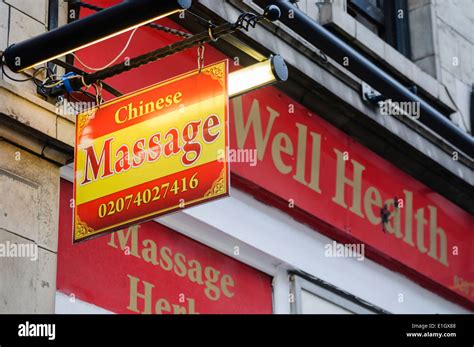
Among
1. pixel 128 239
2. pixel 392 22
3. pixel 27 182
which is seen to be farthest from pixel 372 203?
pixel 27 182

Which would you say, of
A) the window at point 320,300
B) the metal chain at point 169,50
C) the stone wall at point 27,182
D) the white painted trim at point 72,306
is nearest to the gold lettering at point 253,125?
the window at point 320,300

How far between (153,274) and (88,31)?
8.66ft

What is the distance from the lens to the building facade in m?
10.6

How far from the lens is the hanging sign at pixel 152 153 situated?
31.1 feet

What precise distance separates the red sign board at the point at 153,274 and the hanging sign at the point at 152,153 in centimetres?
100

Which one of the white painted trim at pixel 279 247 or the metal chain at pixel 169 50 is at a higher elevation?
the metal chain at pixel 169 50

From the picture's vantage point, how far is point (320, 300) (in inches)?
525

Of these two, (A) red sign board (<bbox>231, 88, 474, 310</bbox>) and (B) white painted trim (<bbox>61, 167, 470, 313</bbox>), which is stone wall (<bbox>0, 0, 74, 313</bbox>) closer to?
(B) white painted trim (<bbox>61, 167, 470, 313</bbox>)

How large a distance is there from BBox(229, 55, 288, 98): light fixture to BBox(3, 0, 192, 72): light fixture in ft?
2.62

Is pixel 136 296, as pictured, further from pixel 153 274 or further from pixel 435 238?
pixel 435 238

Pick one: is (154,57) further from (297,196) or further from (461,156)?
(461,156)

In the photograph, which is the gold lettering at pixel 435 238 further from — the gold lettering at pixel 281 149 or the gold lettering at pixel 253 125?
the gold lettering at pixel 253 125

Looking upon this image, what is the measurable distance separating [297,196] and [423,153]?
2.20 metres

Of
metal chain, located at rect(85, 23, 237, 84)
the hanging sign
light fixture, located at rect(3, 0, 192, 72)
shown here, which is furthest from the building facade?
the hanging sign
